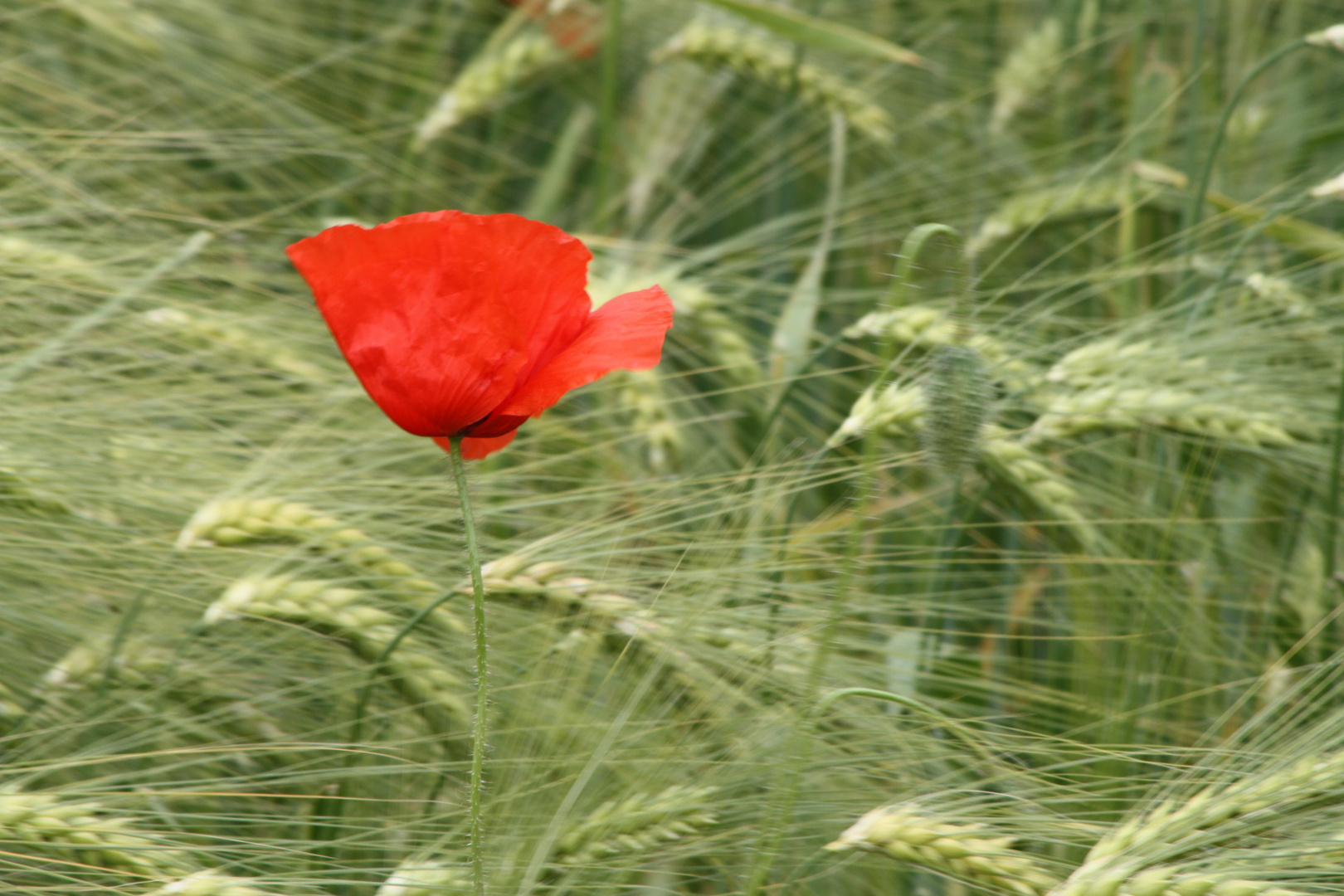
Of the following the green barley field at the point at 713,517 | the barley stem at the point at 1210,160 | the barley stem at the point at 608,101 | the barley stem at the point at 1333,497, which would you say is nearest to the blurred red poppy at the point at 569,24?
the green barley field at the point at 713,517

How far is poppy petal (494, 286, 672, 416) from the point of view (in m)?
0.41

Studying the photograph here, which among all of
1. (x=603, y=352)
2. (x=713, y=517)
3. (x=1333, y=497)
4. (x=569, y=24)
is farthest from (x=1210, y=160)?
(x=569, y=24)

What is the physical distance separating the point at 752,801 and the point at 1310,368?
644mm

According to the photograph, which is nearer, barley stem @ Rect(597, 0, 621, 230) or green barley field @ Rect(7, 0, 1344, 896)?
green barley field @ Rect(7, 0, 1344, 896)

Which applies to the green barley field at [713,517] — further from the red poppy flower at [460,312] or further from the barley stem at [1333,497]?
the red poppy flower at [460,312]

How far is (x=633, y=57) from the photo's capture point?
146 centimetres

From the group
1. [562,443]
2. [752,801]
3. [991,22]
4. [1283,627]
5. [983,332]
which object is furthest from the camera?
[991,22]

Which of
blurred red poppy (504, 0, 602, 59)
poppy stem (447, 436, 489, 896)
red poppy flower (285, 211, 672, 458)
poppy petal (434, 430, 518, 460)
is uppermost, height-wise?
blurred red poppy (504, 0, 602, 59)

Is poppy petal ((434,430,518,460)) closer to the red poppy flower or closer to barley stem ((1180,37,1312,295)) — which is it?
the red poppy flower

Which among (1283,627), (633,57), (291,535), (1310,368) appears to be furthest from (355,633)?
(633,57)

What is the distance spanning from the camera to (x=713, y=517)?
68 cm

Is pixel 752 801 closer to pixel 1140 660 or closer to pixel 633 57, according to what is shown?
pixel 1140 660

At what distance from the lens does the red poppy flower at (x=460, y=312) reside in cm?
42

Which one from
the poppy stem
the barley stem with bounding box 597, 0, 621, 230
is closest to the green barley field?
the barley stem with bounding box 597, 0, 621, 230
